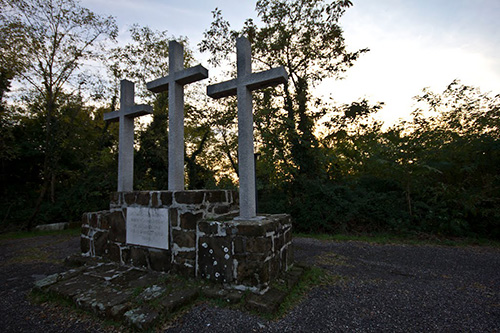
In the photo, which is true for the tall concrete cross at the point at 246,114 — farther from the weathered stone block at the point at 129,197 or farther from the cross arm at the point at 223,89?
the weathered stone block at the point at 129,197

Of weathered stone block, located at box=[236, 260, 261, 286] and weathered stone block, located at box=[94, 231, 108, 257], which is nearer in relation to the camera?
weathered stone block, located at box=[236, 260, 261, 286]

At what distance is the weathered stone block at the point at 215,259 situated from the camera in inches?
108

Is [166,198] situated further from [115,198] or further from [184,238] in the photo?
[115,198]

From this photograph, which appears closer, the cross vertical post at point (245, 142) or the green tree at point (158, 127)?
the cross vertical post at point (245, 142)

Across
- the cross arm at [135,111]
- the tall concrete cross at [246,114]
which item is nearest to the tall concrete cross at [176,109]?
the cross arm at [135,111]

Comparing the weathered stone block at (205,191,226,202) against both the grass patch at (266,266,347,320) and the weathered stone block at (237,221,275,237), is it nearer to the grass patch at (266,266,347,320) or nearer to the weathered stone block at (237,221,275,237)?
the weathered stone block at (237,221,275,237)

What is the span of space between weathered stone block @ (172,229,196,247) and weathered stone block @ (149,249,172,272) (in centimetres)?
24

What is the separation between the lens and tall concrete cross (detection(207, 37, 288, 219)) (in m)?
3.10

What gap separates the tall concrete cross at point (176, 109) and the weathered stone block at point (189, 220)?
29.3 inches

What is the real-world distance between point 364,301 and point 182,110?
3757 millimetres

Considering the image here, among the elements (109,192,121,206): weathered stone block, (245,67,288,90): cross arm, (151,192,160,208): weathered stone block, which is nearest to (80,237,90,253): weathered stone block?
(109,192,121,206): weathered stone block

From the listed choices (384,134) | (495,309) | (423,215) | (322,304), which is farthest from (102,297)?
(384,134)

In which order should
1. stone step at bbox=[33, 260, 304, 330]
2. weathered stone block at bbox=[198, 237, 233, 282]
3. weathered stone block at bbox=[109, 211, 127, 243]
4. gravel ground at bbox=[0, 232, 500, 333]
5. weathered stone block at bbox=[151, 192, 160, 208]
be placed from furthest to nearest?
weathered stone block at bbox=[109, 211, 127, 243] → weathered stone block at bbox=[151, 192, 160, 208] → weathered stone block at bbox=[198, 237, 233, 282] → stone step at bbox=[33, 260, 304, 330] → gravel ground at bbox=[0, 232, 500, 333]

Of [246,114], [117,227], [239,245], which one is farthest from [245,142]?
[117,227]
